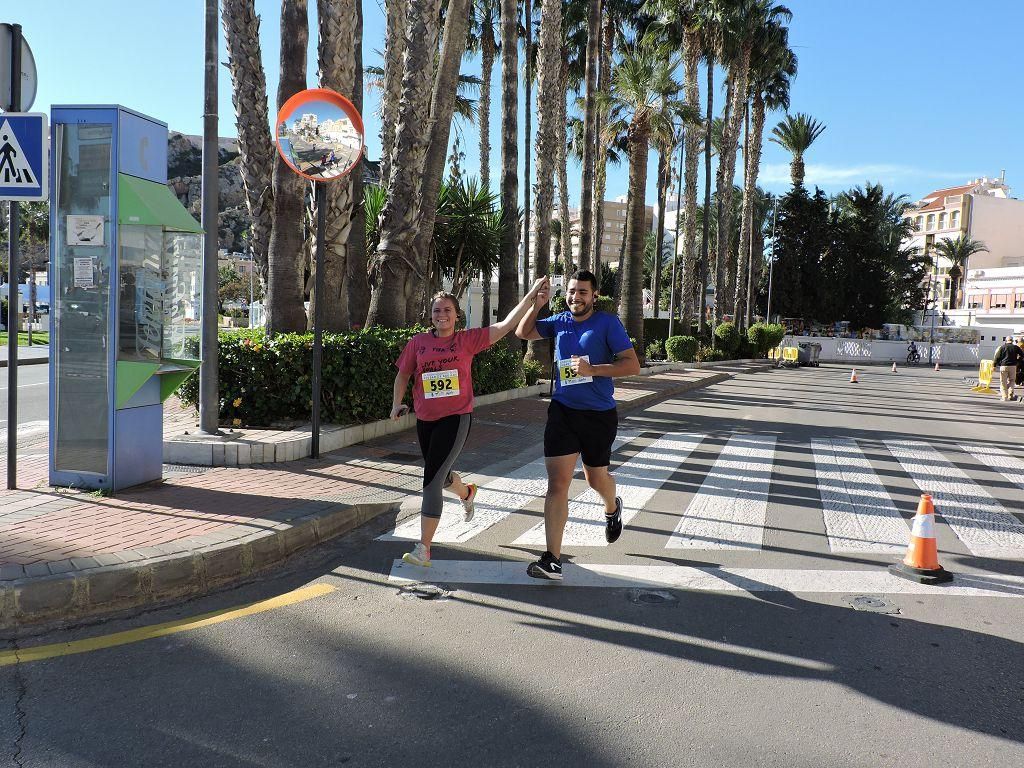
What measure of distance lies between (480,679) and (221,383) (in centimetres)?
657

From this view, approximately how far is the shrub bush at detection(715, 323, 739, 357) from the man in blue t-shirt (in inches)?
1371

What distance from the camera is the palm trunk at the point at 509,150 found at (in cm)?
1734

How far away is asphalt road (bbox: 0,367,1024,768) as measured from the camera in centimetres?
296

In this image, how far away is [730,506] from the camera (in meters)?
7.09

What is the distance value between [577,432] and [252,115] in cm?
876

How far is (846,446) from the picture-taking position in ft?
36.7

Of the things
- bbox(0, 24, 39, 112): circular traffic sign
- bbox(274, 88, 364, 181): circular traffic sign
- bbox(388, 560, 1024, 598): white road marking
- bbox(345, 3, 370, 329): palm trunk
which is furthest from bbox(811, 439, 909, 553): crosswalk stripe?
bbox(345, 3, 370, 329): palm trunk

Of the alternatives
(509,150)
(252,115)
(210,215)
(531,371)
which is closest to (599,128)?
(509,150)

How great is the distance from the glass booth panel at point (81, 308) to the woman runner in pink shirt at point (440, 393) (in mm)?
2488

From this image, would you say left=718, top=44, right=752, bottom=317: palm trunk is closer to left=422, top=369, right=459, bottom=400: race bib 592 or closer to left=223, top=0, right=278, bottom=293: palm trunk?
left=223, top=0, right=278, bottom=293: palm trunk

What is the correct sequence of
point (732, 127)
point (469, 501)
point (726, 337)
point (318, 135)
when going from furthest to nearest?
point (726, 337) → point (732, 127) → point (318, 135) → point (469, 501)

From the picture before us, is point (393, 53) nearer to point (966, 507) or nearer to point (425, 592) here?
point (966, 507)

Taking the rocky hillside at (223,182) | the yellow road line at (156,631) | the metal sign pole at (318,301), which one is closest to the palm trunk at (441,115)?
the metal sign pole at (318,301)

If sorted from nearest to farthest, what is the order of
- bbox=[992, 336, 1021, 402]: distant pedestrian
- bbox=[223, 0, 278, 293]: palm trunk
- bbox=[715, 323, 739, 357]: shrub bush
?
bbox=[223, 0, 278, 293]: palm trunk → bbox=[992, 336, 1021, 402]: distant pedestrian → bbox=[715, 323, 739, 357]: shrub bush
